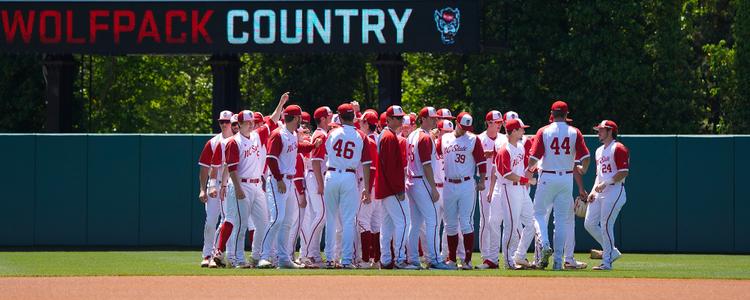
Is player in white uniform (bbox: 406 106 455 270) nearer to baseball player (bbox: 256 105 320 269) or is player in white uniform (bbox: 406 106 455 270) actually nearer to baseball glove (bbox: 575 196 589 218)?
baseball player (bbox: 256 105 320 269)

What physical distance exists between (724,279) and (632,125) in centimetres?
1764

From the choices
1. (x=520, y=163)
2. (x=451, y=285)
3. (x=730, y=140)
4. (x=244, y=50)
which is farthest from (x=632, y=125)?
(x=451, y=285)

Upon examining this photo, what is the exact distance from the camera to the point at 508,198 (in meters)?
16.2

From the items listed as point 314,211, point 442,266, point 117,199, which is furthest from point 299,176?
point 117,199

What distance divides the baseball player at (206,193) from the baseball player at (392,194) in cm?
177

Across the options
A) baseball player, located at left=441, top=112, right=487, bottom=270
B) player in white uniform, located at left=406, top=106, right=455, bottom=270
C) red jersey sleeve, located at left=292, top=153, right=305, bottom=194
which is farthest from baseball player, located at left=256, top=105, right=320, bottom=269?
baseball player, located at left=441, top=112, right=487, bottom=270

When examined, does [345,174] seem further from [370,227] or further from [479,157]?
[479,157]

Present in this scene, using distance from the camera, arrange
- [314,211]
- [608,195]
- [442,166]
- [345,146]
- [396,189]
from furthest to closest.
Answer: [442,166], [314,211], [608,195], [396,189], [345,146]

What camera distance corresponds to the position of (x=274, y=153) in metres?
15.4

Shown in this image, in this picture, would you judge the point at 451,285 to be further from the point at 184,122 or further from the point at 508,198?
the point at 184,122

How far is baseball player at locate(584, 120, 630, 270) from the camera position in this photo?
633 inches

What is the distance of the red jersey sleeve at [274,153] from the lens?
1529cm

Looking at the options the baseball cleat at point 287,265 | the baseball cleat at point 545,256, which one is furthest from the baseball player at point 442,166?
the baseball cleat at point 287,265

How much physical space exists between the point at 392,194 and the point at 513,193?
154cm
